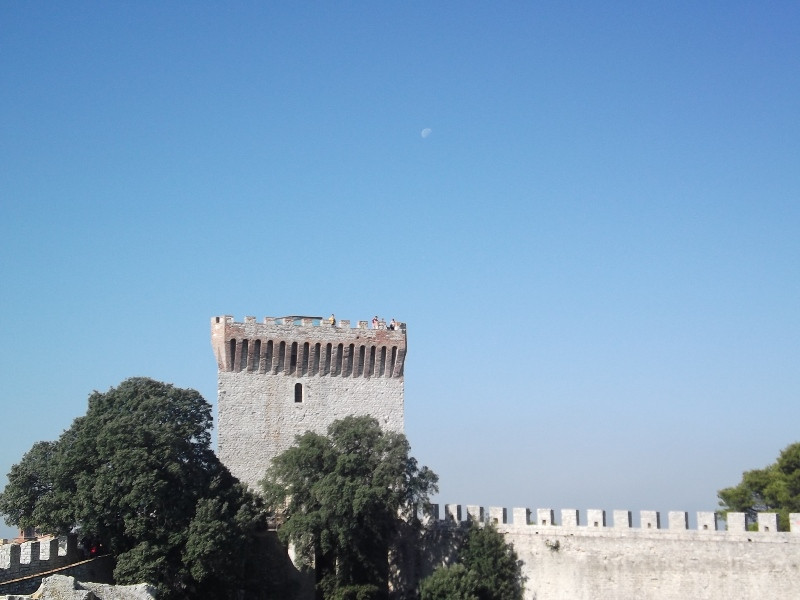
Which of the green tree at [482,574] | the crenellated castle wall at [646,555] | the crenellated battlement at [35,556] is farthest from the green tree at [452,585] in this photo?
the crenellated battlement at [35,556]

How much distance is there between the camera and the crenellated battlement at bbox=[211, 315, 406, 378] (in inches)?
1505

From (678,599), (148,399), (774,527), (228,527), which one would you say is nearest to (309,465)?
(228,527)

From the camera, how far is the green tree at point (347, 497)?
109 ft

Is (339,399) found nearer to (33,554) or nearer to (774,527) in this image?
(33,554)

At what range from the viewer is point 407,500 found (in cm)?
3472

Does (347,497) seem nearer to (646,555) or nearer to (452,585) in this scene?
(452,585)

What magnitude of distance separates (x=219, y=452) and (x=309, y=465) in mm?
4503

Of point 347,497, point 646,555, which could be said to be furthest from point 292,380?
point 646,555

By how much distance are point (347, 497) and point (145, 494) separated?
5706 mm

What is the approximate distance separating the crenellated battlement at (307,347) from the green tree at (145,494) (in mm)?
3847

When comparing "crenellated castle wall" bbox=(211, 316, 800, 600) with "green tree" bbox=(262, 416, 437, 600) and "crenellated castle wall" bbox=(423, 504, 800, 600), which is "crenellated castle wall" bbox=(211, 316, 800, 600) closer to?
"crenellated castle wall" bbox=(423, 504, 800, 600)

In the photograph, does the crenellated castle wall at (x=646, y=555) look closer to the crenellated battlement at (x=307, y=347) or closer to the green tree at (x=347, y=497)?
the green tree at (x=347, y=497)

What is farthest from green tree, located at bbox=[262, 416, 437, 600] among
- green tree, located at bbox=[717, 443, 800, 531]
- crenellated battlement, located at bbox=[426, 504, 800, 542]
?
green tree, located at bbox=[717, 443, 800, 531]

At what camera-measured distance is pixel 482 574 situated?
108 ft
